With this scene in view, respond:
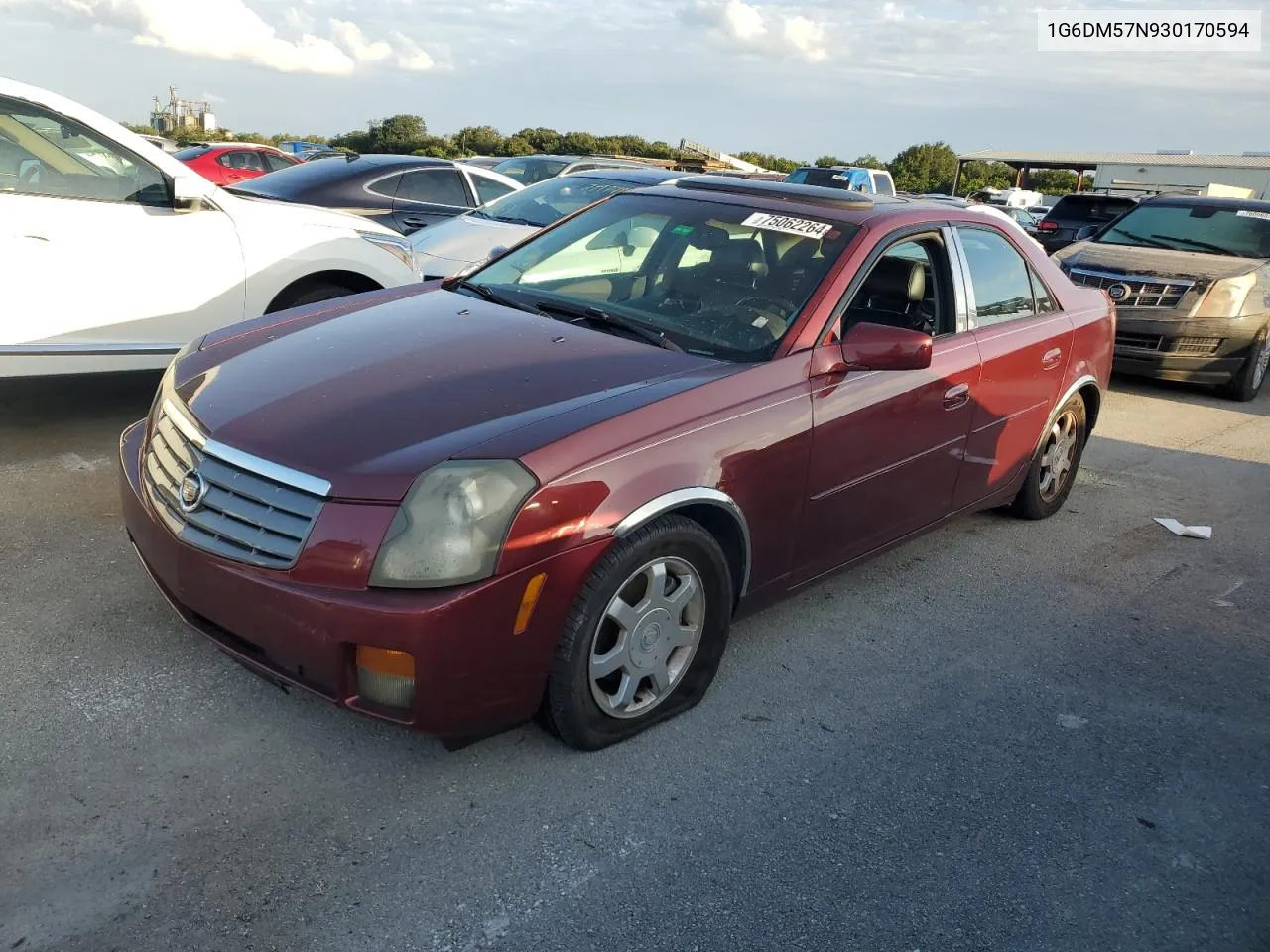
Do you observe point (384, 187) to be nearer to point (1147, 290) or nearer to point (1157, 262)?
point (1147, 290)

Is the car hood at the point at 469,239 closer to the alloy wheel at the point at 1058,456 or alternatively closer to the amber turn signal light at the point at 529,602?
the alloy wheel at the point at 1058,456

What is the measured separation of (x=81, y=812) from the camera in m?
2.63

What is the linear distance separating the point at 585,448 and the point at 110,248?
11.6 ft

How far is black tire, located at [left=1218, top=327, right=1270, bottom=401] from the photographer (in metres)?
9.13

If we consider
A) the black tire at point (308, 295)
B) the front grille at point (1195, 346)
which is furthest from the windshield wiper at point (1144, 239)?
the black tire at point (308, 295)

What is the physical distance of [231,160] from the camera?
19.6 m

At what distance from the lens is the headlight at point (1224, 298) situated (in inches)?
352

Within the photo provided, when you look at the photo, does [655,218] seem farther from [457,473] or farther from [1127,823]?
[1127,823]

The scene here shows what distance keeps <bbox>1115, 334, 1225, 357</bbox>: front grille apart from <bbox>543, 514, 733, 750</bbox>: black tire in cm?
714

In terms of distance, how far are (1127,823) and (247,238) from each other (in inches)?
196

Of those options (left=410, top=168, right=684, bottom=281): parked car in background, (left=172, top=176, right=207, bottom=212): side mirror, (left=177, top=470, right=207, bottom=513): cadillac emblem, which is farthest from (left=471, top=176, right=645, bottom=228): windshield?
(left=177, top=470, right=207, bottom=513): cadillac emblem

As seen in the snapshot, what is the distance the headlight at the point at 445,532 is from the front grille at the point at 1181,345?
7.92 metres

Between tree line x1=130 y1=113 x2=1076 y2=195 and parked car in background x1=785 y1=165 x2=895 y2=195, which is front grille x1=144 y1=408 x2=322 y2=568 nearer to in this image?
parked car in background x1=785 y1=165 x2=895 y2=195

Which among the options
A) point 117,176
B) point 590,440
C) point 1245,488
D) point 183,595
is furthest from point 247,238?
point 1245,488
